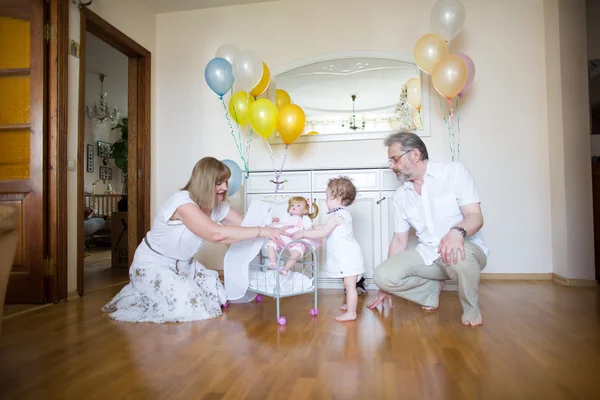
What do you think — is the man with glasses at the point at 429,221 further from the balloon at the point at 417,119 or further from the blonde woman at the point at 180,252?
the balloon at the point at 417,119

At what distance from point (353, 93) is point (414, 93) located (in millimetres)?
593

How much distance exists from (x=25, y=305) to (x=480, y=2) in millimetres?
4567

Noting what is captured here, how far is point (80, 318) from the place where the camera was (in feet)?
7.82

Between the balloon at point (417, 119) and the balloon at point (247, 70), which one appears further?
the balloon at point (417, 119)

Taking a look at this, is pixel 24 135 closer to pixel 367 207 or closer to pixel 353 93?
pixel 367 207

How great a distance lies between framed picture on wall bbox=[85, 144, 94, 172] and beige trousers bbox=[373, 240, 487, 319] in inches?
303

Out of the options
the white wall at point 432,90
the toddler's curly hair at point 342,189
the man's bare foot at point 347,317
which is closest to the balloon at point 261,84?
the white wall at point 432,90

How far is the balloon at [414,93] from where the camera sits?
147 inches

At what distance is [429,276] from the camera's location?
238 cm

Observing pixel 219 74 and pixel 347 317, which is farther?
pixel 219 74

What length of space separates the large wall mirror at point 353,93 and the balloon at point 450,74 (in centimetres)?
63

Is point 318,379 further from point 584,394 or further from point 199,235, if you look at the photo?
point 199,235

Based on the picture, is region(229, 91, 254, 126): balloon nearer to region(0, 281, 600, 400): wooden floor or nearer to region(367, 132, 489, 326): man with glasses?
region(367, 132, 489, 326): man with glasses

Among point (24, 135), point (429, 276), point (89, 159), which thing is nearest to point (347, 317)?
point (429, 276)
